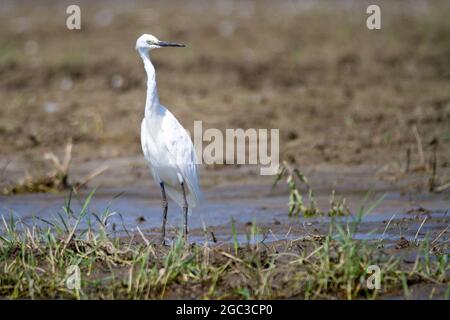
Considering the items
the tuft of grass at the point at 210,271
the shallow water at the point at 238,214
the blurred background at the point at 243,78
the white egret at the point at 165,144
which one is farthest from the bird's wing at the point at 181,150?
the blurred background at the point at 243,78

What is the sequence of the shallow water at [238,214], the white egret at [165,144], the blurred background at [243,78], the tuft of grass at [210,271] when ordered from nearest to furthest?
the tuft of grass at [210,271], the shallow water at [238,214], the white egret at [165,144], the blurred background at [243,78]

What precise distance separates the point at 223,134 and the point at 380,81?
3.67m

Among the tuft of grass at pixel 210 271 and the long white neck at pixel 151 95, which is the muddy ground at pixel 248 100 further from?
the long white neck at pixel 151 95

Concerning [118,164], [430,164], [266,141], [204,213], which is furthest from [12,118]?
[430,164]

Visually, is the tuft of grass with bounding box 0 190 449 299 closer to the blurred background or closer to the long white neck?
the long white neck

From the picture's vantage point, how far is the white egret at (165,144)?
752 centimetres

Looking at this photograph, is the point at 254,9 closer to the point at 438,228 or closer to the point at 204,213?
the point at 204,213

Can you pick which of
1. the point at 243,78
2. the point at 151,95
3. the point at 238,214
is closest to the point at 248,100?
the point at 243,78

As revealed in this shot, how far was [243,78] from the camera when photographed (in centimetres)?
1426

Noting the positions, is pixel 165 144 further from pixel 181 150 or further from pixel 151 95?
pixel 151 95

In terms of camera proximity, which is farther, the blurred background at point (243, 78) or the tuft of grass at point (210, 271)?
the blurred background at point (243, 78)

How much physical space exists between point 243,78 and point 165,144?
267 inches

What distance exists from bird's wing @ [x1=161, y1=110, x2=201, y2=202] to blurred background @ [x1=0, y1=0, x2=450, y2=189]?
2.71m

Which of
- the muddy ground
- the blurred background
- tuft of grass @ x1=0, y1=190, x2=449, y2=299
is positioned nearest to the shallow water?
the muddy ground
